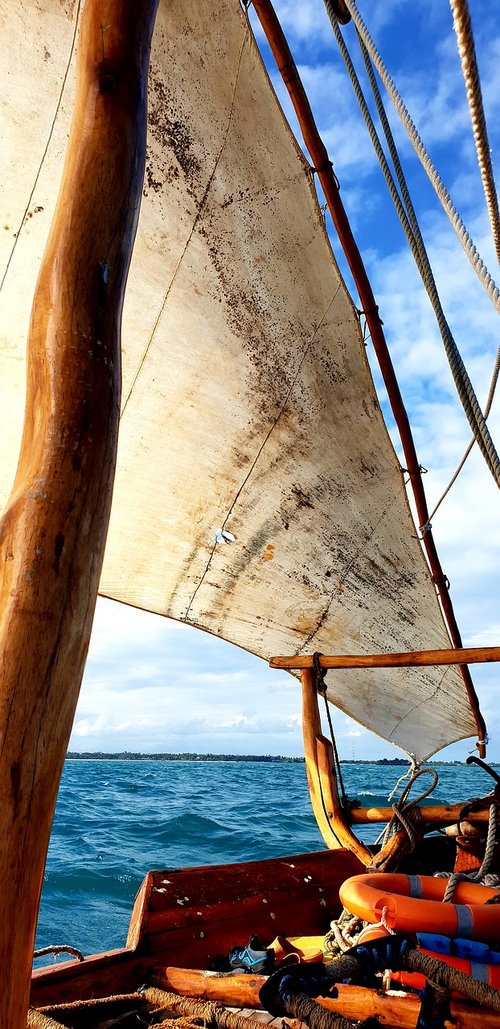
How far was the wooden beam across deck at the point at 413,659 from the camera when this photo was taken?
4008 millimetres

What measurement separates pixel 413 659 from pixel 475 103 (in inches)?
128

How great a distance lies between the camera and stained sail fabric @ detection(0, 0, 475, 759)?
3.73 meters

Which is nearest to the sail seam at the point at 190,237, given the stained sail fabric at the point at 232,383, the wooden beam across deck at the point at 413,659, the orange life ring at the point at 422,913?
the stained sail fabric at the point at 232,383

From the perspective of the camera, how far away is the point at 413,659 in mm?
4184

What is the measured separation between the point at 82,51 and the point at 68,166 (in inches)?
15.8

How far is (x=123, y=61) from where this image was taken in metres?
1.58

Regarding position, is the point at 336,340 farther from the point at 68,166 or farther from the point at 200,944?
the point at 200,944

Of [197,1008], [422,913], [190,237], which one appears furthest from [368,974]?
[190,237]

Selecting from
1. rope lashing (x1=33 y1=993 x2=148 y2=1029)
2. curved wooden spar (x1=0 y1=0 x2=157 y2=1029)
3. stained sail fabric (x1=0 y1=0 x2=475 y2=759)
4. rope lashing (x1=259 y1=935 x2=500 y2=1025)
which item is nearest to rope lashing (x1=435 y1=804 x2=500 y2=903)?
rope lashing (x1=259 y1=935 x2=500 y2=1025)

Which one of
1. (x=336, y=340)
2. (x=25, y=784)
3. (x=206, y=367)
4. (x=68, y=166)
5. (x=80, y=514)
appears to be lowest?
(x=25, y=784)

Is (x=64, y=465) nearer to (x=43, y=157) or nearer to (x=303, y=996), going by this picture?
(x=303, y=996)

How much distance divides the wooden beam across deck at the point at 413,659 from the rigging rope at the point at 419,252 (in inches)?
70.8

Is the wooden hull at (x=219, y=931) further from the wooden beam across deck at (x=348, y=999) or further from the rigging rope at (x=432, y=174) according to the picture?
the rigging rope at (x=432, y=174)

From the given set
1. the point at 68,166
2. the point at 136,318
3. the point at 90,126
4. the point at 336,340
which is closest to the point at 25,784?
the point at 68,166
